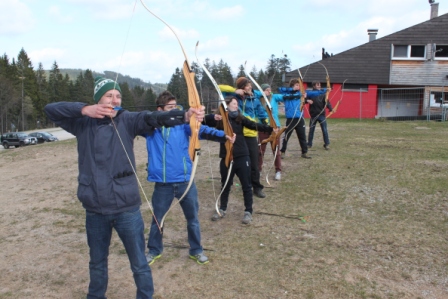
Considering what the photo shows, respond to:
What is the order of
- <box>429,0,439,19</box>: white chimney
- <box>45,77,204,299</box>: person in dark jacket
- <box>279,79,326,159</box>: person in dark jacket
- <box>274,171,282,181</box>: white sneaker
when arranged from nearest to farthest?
<box>45,77,204,299</box>: person in dark jacket
<box>274,171,282,181</box>: white sneaker
<box>279,79,326,159</box>: person in dark jacket
<box>429,0,439,19</box>: white chimney

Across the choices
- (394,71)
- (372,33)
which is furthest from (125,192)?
(372,33)

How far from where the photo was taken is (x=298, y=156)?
29.5ft

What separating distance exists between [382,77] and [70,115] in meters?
24.0

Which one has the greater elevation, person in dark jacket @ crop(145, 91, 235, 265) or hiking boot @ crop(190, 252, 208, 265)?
person in dark jacket @ crop(145, 91, 235, 265)

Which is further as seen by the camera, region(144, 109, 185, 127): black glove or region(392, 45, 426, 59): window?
region(392, 45, 426, 59): window

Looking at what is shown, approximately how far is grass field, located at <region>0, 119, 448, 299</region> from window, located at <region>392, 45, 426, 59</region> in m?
18.5

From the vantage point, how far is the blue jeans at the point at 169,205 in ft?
12.2

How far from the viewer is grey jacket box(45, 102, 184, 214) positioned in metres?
2.73

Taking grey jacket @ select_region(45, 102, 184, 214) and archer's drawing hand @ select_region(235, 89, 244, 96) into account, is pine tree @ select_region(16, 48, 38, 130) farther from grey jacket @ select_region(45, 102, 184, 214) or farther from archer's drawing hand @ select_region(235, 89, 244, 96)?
grey jacket @ select_region(45, 102, 184, 214)

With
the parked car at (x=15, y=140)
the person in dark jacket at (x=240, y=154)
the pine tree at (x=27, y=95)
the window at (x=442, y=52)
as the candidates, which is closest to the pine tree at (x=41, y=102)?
the pine tree at (x=27, y=95)

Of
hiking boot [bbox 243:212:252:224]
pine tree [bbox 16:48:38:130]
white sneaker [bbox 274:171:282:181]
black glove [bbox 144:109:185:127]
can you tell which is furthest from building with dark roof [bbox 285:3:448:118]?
pine tree [bbox 16:48:38:130]

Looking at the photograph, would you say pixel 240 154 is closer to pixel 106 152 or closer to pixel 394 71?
pixel 106 152

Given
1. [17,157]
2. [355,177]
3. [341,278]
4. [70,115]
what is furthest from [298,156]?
[17,157]

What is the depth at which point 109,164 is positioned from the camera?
2.76 m
